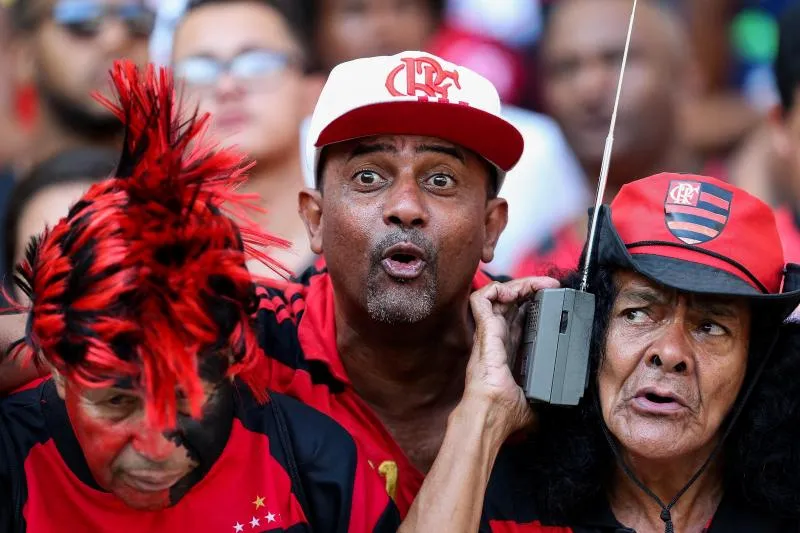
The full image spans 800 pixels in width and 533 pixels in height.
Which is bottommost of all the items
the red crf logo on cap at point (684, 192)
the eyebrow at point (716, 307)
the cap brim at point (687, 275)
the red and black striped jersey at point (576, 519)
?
the red and black striped jersey at point (576, 519)

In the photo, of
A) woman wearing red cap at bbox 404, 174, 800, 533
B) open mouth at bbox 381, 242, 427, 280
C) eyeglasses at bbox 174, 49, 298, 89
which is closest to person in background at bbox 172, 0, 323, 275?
eyeglasses at bbox 174, 49, 298, 89

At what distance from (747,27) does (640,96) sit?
0.68 m

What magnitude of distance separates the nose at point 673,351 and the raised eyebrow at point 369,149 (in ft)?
2.74

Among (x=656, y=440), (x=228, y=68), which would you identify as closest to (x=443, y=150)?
(x=656, y=440)

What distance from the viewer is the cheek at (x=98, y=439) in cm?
253

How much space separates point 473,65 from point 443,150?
7.25ft

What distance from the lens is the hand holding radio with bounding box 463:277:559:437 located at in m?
2.92

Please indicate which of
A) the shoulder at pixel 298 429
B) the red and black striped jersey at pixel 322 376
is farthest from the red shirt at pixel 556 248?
the shoulder at pixel 298 429

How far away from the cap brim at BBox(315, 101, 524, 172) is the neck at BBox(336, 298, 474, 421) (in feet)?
1.45

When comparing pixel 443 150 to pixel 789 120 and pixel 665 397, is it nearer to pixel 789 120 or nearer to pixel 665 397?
pixel 665 397

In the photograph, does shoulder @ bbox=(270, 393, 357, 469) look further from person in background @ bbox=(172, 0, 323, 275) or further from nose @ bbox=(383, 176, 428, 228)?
person in background @ bbox=(172, 0, 323, 275)

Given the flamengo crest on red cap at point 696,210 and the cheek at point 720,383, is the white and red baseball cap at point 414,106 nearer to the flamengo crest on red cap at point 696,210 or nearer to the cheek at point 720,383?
the flamengo crest on red cap at point 696,210

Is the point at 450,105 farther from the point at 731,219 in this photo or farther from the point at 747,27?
the point at 747,27

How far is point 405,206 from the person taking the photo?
313 centimetres
